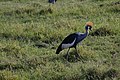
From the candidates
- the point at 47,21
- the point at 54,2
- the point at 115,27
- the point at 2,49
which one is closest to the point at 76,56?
the point at 2,49

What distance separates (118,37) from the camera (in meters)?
9.26

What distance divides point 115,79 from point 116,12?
650 cm

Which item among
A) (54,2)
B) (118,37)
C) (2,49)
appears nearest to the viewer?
(2,49)

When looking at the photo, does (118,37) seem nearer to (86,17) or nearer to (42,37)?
(42,37)

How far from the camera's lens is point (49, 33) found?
957cm

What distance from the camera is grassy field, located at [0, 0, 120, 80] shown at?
6656 millimetres

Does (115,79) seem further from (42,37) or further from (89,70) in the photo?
(42,37)

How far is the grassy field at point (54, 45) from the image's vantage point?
666 cm

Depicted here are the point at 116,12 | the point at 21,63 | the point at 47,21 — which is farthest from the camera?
the point at 116,12

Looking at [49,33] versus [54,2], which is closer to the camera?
[49,33]

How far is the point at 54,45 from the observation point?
28.9ft

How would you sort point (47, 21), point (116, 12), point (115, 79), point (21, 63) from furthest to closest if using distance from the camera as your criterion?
point (116, 12)
point (47, 21)
point (21, 63)
point (115, 79)

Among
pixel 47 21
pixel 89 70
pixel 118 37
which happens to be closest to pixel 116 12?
pixel 47 21

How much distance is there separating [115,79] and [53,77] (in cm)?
104
